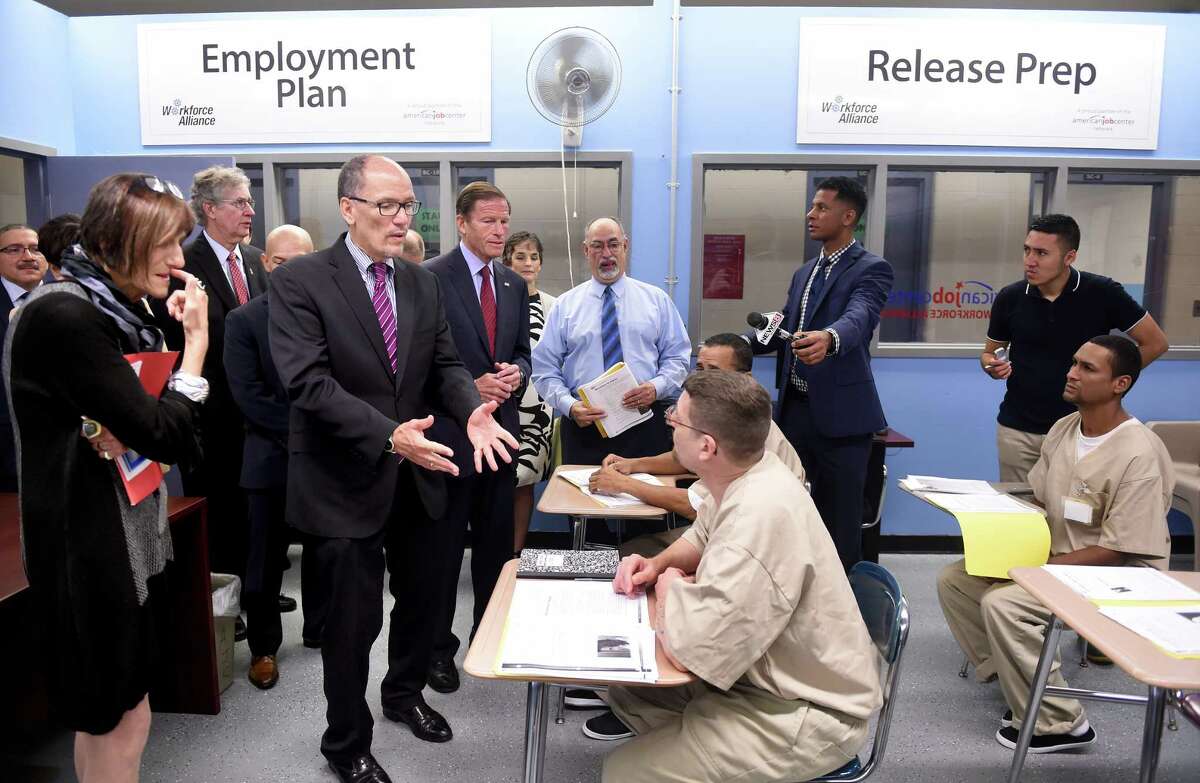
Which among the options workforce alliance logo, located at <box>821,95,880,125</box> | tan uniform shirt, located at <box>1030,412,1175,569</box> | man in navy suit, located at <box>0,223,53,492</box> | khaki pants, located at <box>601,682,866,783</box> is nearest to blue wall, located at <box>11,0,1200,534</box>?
workforce alliance logo, located at <box>821,95,880,125</box>

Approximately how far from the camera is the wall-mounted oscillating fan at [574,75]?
12.2 ft

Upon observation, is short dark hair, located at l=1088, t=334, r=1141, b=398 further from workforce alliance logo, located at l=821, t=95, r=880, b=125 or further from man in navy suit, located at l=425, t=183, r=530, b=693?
workforce alliance logo, located at l=821, t=95, r=880, b=125

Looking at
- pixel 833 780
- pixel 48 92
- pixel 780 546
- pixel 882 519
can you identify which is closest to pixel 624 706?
pixel 833 780

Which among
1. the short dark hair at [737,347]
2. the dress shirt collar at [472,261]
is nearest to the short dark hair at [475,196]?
the dress shirt collar at [472,261]

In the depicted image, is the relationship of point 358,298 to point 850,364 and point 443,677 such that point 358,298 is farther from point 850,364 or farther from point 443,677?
point 850,364

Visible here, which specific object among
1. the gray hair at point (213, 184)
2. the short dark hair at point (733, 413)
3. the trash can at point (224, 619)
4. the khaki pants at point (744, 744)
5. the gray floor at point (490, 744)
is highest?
the gray hair at point (213, 184)

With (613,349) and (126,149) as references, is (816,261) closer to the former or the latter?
(613,349)

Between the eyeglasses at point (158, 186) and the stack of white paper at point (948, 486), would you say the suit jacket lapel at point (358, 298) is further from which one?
the stack of white paper at point (948, 486)

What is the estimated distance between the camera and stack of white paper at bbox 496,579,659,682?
146cm

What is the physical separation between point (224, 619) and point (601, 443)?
5.24 ft

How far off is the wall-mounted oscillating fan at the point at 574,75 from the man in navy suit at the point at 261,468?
168cm

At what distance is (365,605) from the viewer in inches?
86.2

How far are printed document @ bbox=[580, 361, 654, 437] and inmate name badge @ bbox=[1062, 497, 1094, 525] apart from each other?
5.17ft

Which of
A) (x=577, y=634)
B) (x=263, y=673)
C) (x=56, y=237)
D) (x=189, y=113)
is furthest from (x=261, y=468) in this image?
(x=189, y=113)
